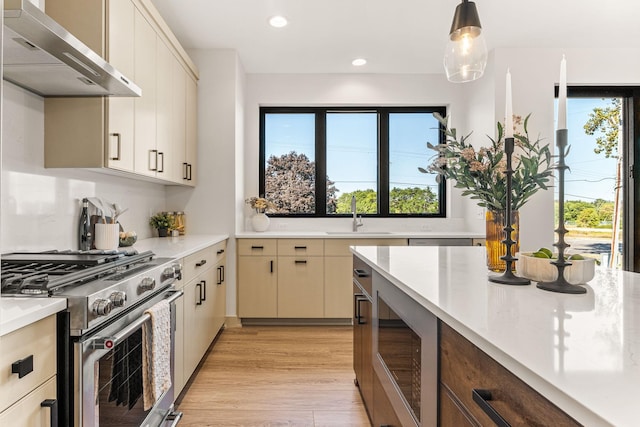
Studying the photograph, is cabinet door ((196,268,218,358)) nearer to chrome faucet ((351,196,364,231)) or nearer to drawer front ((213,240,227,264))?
drawer front ((213,240,227,264))

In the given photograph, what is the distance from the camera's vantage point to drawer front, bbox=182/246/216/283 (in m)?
2.22

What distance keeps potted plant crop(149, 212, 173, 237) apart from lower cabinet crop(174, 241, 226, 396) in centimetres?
45

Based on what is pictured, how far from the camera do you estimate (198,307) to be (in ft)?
8.21

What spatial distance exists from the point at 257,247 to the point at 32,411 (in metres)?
2.53

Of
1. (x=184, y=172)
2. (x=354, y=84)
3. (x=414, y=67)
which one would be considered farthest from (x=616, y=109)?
(x=184, y=172)

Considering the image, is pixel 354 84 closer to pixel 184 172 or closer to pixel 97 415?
pixel 184 172

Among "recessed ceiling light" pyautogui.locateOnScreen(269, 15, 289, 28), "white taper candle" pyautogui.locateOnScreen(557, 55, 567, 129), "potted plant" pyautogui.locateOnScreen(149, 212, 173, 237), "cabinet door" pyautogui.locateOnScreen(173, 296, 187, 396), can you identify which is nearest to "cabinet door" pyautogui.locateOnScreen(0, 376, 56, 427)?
"cabinet door" pyautogui.locateOnScreen(173, 296, 187, 396)

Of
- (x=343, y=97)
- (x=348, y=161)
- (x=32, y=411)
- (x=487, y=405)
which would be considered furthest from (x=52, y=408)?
(x=343, y=97)

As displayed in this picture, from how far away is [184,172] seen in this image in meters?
3.10

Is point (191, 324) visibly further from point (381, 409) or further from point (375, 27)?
point (375, 27)

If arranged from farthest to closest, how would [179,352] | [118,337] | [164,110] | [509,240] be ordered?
[164,110] < [179,352] < [118,337] < [509,240]

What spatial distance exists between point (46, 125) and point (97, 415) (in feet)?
4.71

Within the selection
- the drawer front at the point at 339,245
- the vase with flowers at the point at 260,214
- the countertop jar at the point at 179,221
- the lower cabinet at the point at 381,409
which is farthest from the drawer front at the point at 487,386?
the vase with flowers at the point at 260,214

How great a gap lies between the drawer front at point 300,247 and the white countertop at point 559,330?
6.93 ft
